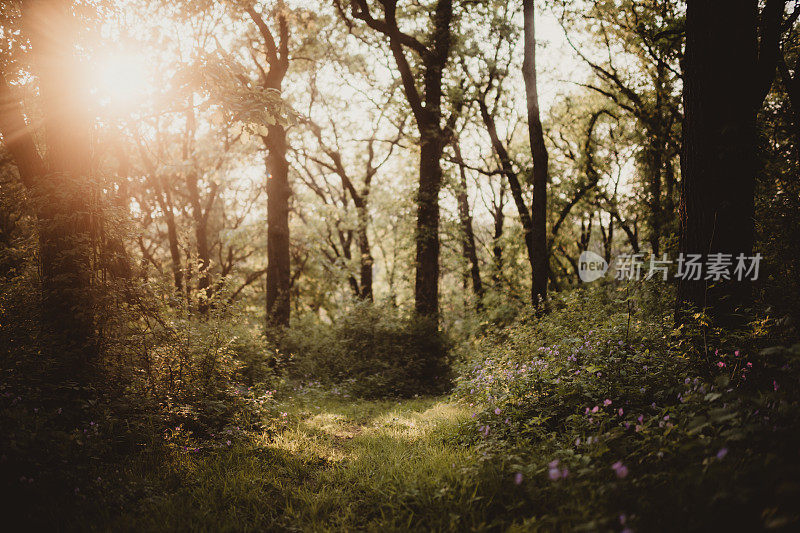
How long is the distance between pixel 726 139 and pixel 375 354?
28.8 ft

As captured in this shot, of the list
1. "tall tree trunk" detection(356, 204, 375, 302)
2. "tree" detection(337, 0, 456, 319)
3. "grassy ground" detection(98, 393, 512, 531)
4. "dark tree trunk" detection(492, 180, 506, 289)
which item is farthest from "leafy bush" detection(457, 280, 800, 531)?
"dark tree trunk" detection(492, 180, 506, 289)

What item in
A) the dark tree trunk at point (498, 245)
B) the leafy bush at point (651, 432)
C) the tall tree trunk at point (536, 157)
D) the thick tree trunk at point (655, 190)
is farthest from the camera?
the dark tree trunk at point (498, 245)

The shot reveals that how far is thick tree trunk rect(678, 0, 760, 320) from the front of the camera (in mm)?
4648

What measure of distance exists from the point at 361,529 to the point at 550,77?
21051 mm

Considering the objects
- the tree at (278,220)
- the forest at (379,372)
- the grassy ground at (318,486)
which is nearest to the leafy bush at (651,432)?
the forest at (379,372)

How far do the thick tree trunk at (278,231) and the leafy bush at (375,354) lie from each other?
1.31 m

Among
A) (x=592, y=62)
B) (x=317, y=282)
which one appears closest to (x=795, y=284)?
(x=592, y=62)

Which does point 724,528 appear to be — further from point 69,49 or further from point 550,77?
point 550,77

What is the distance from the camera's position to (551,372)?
4.90 meters

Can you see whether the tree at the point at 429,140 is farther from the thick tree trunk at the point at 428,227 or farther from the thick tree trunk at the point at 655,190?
the thick tree trunk at the point at 655,190

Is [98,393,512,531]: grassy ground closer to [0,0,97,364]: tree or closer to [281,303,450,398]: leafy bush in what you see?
[0,0,97,364]: tree

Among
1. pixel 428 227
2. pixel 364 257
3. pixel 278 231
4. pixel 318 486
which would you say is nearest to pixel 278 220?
pixel 278 231

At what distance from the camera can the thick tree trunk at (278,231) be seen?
43.8 feet

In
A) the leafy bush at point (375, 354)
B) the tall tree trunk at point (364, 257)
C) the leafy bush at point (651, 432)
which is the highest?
the tall tree trunk at point (364, 257)
